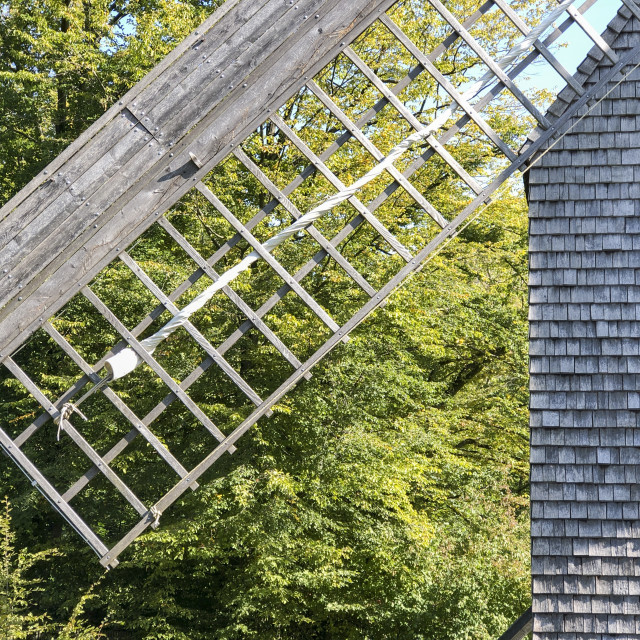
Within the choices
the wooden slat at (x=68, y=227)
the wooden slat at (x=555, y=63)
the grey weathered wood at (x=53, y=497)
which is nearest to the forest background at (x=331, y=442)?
the grey weathered wood at (x=53, y=497)

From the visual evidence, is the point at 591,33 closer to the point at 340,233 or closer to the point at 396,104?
the point at 396,104

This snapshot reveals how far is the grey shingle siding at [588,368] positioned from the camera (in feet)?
13.4

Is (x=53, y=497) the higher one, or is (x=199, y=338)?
(x=199, y=338)

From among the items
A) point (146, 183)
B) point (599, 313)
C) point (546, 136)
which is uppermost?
point (546, 136)

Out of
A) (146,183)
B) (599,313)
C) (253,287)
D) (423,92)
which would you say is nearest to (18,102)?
(253,287)

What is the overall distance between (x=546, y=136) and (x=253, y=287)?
6.38m

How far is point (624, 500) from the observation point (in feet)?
13.5

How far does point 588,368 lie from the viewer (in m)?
4.25

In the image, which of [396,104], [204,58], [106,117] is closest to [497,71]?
[396,104]

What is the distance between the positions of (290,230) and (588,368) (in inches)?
68.5

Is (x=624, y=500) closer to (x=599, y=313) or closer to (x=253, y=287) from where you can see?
(x=599, y=313)

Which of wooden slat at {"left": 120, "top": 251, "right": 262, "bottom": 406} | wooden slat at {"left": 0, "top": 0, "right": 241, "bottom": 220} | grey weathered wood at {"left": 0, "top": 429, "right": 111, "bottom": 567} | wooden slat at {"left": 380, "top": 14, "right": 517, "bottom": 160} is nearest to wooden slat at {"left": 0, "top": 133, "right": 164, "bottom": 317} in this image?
wooden slat at {"left": 0, "top": 0, "right": 241, "bottom": 220}

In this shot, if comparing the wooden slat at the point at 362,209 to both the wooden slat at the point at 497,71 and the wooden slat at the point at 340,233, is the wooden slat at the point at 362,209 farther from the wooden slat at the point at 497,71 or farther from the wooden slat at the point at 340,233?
the wooden slat at the point at 497,71

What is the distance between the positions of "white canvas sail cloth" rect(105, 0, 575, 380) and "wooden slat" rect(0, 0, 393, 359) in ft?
1.30
